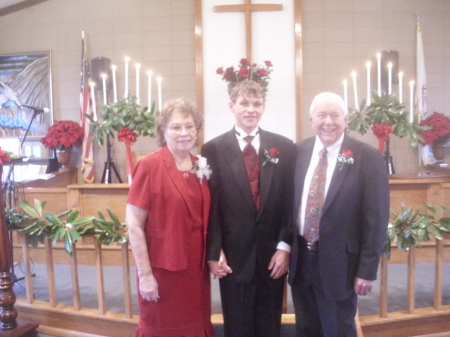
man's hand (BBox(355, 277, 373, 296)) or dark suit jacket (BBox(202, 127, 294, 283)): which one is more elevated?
dark suit jacket (BBox(202, 127, 294, 283))

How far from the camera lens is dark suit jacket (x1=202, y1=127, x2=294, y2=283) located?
1.51 meters

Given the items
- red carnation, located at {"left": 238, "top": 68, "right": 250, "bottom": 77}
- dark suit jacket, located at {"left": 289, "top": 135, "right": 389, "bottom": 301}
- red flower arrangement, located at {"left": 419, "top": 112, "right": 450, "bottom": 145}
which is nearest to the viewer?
dark suit jacket, located at {"left": 289, "top": 135, "right": 389, "bottom": 301}

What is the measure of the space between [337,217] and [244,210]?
0.37m

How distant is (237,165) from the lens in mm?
1530

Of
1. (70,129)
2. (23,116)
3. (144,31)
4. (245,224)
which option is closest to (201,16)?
(144,31)

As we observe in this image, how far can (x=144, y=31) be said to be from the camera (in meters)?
4.09

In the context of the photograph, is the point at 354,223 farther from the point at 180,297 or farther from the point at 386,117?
the point at 386,117

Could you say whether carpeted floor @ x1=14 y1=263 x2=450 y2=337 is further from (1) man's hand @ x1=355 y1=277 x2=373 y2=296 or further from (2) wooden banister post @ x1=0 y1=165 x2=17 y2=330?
(1) man's hand @ x1=355 y1=277 x2=373 y2=296

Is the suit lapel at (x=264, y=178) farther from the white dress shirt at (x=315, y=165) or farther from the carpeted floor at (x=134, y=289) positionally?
the carpeted floor at (x=134, y=289)

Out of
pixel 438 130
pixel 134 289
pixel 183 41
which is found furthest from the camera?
pixel 183 41

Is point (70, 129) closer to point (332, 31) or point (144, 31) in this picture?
point (144, 31)

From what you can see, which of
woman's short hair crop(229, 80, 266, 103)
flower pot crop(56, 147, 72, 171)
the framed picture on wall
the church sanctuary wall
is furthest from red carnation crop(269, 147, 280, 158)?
the framed picture on wall

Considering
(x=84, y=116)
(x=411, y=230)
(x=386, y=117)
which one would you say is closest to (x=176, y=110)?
(x=411, y=230)

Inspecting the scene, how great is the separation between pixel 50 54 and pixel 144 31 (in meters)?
1.13
